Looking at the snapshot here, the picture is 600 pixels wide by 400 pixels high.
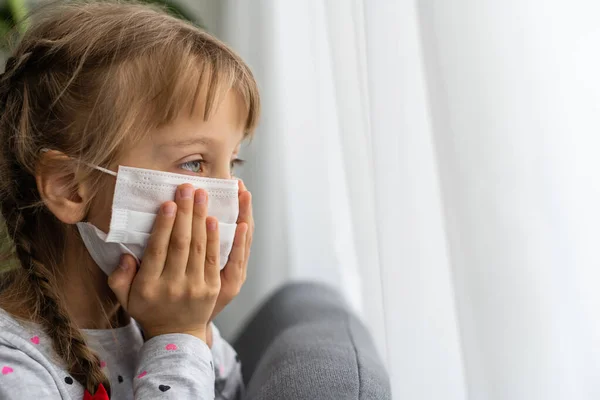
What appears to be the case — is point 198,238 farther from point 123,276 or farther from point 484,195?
point 484,195

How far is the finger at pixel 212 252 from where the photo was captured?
96cm

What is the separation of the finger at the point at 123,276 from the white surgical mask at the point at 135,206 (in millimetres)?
11

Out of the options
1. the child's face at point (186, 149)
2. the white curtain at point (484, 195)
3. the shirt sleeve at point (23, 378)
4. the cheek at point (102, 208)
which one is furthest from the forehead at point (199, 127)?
the shirt sleeve at point (23, 378)

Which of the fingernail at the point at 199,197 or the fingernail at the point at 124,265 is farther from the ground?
the fingernail at the point at 199,197

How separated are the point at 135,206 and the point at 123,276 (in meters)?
0.11

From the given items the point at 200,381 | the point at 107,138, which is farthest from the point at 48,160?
the point at 200,381

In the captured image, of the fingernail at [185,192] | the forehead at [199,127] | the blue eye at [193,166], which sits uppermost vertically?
the forehead at [199,127]

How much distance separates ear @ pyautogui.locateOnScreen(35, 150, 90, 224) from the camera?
934 millimetres

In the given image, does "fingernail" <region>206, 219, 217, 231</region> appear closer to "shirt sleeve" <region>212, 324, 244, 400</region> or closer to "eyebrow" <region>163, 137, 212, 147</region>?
"eyebrow" <region>163, 137, 212, 147</region>

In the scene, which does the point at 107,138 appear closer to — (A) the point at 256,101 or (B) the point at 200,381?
(A) the point at 256,101

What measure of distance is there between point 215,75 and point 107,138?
19cm

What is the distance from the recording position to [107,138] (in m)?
0.91

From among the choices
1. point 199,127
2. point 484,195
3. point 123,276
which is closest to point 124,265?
point 123,276

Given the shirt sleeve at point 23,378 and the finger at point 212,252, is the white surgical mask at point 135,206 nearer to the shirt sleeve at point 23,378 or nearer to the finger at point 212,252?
the finger at point 212,252
